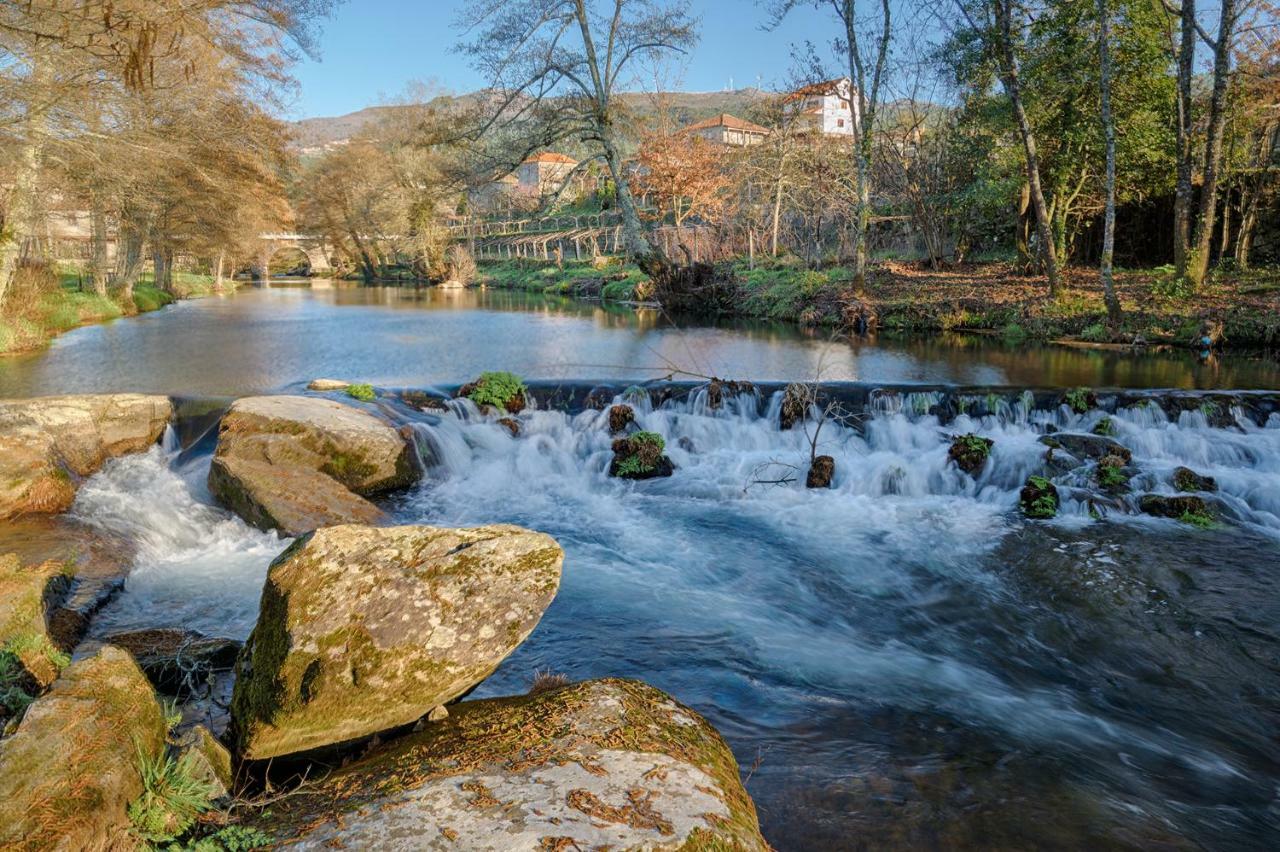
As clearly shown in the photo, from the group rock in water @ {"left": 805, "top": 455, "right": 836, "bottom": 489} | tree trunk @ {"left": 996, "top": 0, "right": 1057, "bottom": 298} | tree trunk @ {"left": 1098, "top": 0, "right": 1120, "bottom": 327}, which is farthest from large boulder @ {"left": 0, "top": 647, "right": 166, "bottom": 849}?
tree trunk @ {"left": 996, "top": 0, "right": 1057, "bottom": 298}

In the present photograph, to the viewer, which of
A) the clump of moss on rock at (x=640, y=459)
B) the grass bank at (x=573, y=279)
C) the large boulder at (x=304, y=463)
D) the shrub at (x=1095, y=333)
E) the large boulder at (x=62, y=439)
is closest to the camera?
the large boulder at (x=62, y=439)

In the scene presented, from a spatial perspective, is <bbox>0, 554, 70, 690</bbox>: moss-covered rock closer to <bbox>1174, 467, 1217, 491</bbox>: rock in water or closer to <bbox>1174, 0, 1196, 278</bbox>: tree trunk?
<bbox>1174, 467, 1217, 491</bbox>: rock in water

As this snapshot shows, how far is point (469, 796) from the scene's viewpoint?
247 centimetres

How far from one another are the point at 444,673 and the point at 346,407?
6.56 metres

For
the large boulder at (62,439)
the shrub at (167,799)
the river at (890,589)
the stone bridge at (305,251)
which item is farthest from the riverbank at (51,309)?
the stone bridge at (305,251)

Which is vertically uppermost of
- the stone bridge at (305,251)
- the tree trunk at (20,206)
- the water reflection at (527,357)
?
the stone bridge at (305,251)

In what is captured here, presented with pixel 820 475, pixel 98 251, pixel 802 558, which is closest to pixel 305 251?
pixel 98 251

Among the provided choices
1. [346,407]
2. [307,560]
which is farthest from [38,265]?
[307,560]

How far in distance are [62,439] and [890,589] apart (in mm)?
8386

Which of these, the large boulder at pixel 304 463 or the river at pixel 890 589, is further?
the large boulder at pixel 304 463

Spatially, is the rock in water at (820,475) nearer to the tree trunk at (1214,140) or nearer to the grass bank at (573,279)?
the tree trunk at (1214,140)

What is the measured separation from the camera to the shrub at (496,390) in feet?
35.8

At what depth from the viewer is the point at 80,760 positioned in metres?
2.37

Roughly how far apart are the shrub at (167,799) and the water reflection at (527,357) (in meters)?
9.93
